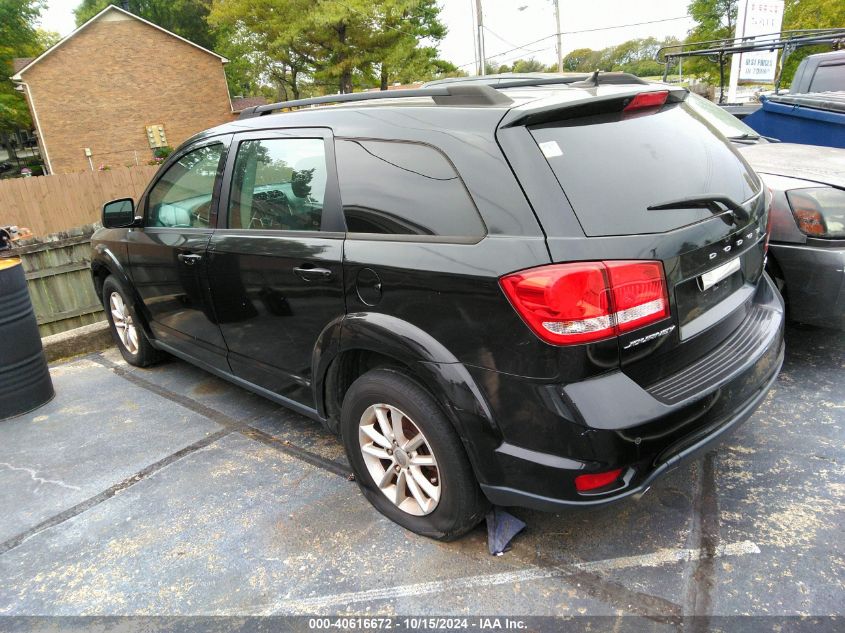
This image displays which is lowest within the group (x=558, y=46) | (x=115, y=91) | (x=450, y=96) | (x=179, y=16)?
(x=450, y=96)

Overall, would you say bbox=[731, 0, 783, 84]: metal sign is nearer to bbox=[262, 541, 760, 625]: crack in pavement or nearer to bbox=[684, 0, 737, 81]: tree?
bbox=[262, 541, 760, 625]: crack in pavement

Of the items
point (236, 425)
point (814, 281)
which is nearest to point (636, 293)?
point (814, 281)

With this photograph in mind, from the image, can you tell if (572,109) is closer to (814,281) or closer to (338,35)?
(814,281)

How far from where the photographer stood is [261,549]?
8.45 ft

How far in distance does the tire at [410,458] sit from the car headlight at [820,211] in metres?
2.60

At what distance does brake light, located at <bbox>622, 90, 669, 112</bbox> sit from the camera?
7.53 ft

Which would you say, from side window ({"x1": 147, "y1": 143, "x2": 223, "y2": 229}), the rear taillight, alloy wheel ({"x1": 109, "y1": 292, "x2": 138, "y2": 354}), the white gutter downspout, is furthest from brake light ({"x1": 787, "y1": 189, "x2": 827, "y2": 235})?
the white gutter downspout

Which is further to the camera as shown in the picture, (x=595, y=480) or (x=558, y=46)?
(x=558, y=46)

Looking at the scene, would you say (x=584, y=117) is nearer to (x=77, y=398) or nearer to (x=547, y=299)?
(x=547, y=299)

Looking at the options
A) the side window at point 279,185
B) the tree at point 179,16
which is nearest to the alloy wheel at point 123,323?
the side window at point 279,185

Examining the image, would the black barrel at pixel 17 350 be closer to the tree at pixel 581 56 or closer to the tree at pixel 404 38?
the tree at pixel 404 38

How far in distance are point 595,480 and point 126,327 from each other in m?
4.18

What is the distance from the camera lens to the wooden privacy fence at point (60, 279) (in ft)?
26.4

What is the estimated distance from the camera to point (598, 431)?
1896mm
